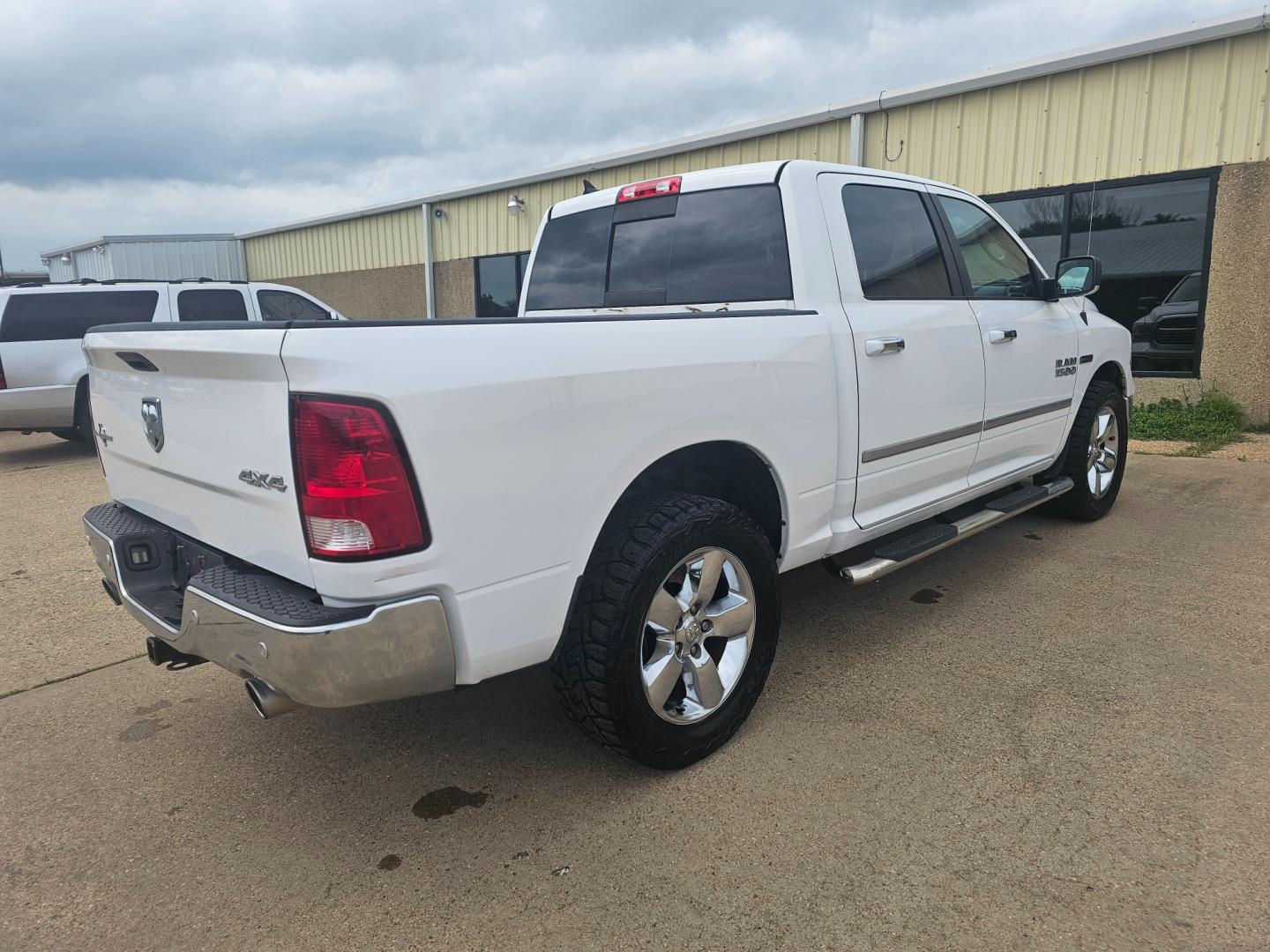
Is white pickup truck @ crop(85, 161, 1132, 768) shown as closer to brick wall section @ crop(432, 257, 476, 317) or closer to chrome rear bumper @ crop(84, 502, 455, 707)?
chrome rear bumper @ crop(84, 502, 455, 707)

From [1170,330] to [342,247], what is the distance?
603 inches

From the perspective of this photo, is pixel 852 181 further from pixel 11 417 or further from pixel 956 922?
pixel 11 417

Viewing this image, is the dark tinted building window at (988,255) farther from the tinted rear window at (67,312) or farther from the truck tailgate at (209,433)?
the tinted rear window at (67,312)

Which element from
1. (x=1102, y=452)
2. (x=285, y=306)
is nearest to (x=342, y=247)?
(x=285, y=306)

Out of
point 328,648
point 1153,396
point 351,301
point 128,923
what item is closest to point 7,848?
point 128,923

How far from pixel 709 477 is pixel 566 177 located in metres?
11.3

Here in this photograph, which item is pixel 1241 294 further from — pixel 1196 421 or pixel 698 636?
pixel 698 636

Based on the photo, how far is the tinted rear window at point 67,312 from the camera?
8.45 meters

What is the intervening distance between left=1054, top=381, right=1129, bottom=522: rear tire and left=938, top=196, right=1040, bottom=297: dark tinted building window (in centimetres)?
99

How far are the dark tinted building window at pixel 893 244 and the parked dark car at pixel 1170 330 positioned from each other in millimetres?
6054

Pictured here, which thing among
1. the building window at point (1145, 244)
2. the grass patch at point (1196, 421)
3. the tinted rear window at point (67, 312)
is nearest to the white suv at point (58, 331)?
the tinted rear window at point (67, 312)

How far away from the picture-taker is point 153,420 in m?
2.46

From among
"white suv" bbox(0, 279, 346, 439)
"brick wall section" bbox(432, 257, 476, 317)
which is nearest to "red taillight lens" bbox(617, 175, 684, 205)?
"white suv" bbox(0, 279, 346, 439)

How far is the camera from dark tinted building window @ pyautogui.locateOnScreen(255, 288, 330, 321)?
9.83 meters
